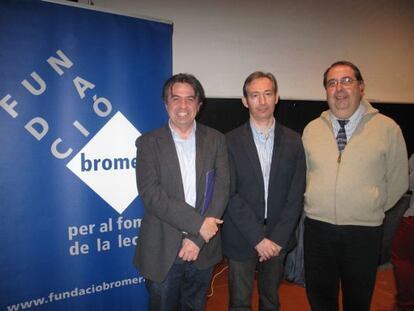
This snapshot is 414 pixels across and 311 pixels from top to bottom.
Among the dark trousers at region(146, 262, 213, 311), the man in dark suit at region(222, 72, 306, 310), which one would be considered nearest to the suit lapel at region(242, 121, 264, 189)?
the man in dark suit at region(222, 72, 306, 310)

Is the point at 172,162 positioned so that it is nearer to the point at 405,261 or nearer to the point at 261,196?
the point at 261,196

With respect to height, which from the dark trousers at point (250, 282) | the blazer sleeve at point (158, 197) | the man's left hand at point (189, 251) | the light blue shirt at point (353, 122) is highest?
the light blue shirt at point (353, 122)

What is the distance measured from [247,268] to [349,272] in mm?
630

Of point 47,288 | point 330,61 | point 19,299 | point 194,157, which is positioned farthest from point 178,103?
point 330,61

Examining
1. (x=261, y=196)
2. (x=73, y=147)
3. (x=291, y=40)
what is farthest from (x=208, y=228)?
(x=291, y=40)

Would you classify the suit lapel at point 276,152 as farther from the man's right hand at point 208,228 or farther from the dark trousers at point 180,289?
the dark trousers at point 180,289

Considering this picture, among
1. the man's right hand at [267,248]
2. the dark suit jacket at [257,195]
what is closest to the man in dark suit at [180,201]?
the dark suit jacket at [257,195]

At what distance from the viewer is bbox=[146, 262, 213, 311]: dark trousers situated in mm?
1479

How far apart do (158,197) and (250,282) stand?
0.82 meters

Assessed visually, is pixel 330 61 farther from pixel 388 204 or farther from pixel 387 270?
pixel 387 270

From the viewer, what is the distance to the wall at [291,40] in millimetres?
2787

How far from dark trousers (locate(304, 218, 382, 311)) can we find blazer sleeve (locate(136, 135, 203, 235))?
0.87 metres

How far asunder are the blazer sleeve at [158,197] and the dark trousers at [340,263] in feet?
2.84

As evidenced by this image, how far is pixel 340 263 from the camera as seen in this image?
67.6 inches
